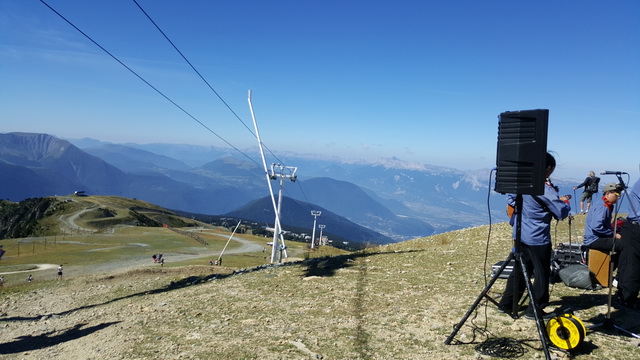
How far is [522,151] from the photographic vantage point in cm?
557

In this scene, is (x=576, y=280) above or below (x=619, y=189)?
below

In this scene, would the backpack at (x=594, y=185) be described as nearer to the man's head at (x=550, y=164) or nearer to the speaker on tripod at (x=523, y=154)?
the man's head at (x=550, y=164)

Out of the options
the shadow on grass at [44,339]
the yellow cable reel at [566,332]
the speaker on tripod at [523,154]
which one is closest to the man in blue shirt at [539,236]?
the yellow cable reel at [566,332]

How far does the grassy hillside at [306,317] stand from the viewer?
6.79 metres

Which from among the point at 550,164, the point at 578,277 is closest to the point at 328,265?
the point at 578,277

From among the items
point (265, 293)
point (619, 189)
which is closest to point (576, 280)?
point (619, 189)

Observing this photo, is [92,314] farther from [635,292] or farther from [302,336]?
[635,292]

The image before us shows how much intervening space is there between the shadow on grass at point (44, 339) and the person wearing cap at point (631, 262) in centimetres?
1217

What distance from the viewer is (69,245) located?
209ft

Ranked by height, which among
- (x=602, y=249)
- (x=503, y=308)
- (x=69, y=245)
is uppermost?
(x=602, y=249)

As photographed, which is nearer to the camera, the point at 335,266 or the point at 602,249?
the point at 602,249

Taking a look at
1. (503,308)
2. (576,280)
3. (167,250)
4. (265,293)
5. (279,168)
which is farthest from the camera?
(167,250)

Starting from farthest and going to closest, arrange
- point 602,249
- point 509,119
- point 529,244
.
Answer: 1. point 602,249
2. point 529,244
3. point 509,119

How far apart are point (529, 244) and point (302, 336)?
4613 mm
